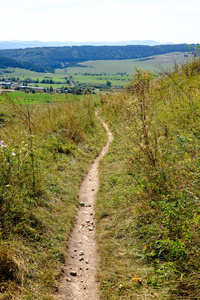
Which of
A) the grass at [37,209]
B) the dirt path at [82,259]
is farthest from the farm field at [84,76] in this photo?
the dirt path at [82,259]

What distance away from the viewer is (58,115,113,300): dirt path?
11.0ft

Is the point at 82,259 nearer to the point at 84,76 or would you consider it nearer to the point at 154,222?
the point at 154,222

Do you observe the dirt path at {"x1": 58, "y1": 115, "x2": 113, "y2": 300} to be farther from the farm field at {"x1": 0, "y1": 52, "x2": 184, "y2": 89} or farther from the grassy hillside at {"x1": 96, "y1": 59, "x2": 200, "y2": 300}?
the farm field at {"x1": 0, "y1": 52, "x2": 184, "y2": 89}

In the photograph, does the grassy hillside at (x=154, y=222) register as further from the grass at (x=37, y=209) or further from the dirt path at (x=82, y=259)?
the grass at (x=37, y=209)

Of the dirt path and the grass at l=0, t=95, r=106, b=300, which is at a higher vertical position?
the grass at l=0, t=95, r=106, b=300

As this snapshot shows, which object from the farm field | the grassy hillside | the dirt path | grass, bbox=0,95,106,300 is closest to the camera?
the grassy hillside

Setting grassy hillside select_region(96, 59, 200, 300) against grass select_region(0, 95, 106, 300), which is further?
grass select_region(0, 95, 106, 300)

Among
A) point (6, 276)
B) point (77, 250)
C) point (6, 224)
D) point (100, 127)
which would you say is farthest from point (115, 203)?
point (100, 127)

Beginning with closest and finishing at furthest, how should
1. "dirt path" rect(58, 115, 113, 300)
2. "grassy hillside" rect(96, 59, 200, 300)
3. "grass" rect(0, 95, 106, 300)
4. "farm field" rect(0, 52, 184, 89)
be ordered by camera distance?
"grassy hillside" rect(96, 59, 200, 300) → "grass" rect(0, 95, 106, 300) → "dirt path" rect(58, 115, 113, 300) → "farm field" rect(0, 52, 184, 89)

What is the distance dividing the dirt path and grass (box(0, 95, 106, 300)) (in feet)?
0.51

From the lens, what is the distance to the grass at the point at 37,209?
315 cm

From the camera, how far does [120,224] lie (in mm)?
4496

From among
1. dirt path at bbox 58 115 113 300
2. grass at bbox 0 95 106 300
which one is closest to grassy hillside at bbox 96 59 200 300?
dirt path at bbox 58 115 113 300

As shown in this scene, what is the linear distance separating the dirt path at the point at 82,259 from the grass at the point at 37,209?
16 cm
